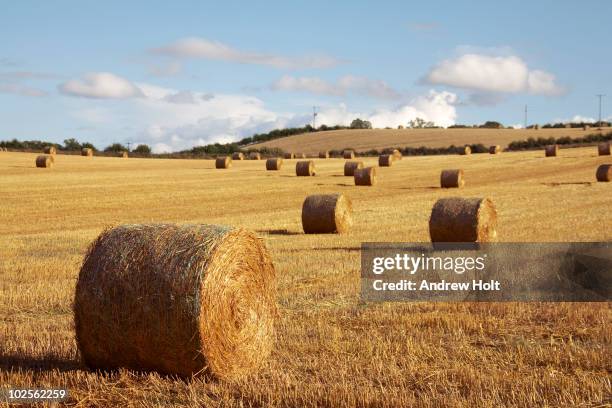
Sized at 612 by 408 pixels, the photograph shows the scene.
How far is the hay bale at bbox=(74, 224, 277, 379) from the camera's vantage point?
21.6 ft

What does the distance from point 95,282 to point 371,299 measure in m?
4.28

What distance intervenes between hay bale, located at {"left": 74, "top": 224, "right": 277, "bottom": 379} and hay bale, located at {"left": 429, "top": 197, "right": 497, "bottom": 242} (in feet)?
29.3

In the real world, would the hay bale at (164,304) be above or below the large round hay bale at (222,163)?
below

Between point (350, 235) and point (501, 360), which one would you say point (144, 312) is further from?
point (350, 235)

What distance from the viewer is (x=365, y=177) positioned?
34125 millimetres

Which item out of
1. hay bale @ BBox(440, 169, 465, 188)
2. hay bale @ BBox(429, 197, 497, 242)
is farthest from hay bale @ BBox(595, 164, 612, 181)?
hay bale @ BBox(429, 197, 497, 242)

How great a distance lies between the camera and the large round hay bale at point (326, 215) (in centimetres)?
1864

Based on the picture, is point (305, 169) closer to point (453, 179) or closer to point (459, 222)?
point (453, 179)

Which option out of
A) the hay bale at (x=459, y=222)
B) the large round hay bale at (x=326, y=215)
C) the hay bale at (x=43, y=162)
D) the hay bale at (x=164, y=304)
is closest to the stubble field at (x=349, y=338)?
the hay bale at (x=164, y=304)

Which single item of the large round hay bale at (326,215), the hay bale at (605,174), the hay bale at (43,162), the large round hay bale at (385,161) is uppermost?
the hay bale at (43,162)

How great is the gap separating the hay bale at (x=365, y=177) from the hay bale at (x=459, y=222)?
1820 centimetres

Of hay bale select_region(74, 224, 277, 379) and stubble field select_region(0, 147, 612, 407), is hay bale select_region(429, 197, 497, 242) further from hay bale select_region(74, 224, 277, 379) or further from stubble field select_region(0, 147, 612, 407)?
hay bale select_region(74, 224, 277, 379)

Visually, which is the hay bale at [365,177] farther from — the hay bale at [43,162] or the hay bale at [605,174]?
the hay bale at [43,162]

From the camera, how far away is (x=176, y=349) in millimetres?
6582
